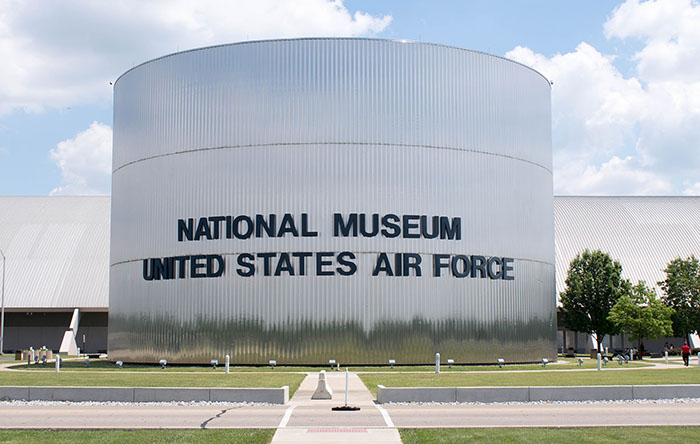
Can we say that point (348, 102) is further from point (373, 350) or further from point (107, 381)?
point (107, 381)

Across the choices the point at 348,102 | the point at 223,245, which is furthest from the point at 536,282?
the point at 223,245

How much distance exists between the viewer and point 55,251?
7175 cm

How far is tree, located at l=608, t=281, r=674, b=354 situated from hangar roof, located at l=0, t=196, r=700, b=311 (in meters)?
10.2

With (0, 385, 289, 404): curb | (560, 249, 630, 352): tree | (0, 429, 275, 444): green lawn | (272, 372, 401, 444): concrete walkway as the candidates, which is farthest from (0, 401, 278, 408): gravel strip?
(560, 249, 630, 352): tree

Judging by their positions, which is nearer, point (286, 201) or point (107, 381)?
point (107, 381)

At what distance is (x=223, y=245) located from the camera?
40.8 metres

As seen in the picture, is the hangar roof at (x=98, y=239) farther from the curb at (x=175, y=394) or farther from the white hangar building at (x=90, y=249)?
the curb at (x=175, y=394)

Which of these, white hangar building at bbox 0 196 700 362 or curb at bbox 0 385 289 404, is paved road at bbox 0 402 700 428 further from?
white hangar building at bbox 0 196 700 362

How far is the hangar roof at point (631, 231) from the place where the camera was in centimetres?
6944

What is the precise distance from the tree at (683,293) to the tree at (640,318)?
17.3 ft

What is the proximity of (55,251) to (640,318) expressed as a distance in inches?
1910

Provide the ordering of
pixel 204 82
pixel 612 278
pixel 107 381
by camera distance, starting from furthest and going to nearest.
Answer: pixel 612 278 → pixel 204 82 → pixel 107 381

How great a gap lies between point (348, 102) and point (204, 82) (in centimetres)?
783

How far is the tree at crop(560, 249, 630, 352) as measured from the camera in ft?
199
